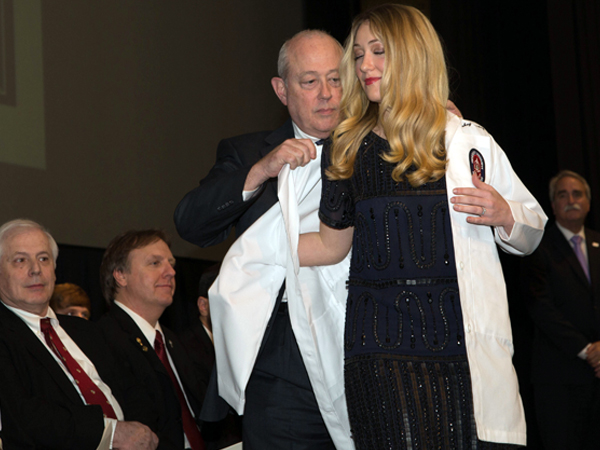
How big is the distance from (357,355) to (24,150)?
14.8 feet

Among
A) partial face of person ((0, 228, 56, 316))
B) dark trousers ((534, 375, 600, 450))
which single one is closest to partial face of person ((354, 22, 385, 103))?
partial face of person ((0, 228, 56, 316))

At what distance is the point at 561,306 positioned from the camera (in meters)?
5.32

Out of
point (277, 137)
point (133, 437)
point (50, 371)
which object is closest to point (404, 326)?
point (277, 137)

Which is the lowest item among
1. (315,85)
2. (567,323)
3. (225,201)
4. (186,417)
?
(186,417)

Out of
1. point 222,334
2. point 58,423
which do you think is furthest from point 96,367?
point 222,334

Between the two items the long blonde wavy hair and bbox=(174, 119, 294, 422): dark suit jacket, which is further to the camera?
bbox=(174, 119, 294, 422): dark suit jacket

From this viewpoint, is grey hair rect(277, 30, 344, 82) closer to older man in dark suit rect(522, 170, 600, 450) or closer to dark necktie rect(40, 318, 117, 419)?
dark necktie rect(40, 318, 117, 419)

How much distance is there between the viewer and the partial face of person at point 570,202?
18.0 feet

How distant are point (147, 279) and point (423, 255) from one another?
9.04ft

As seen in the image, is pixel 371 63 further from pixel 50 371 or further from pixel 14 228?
pixel 14 228

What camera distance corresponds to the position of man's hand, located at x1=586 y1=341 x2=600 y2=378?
4.98 metres

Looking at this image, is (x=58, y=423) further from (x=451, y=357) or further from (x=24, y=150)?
(x=24, y=150)

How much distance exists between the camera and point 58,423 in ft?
9.87

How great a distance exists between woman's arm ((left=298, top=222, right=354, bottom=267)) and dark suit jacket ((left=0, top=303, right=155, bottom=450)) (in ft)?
4.90
